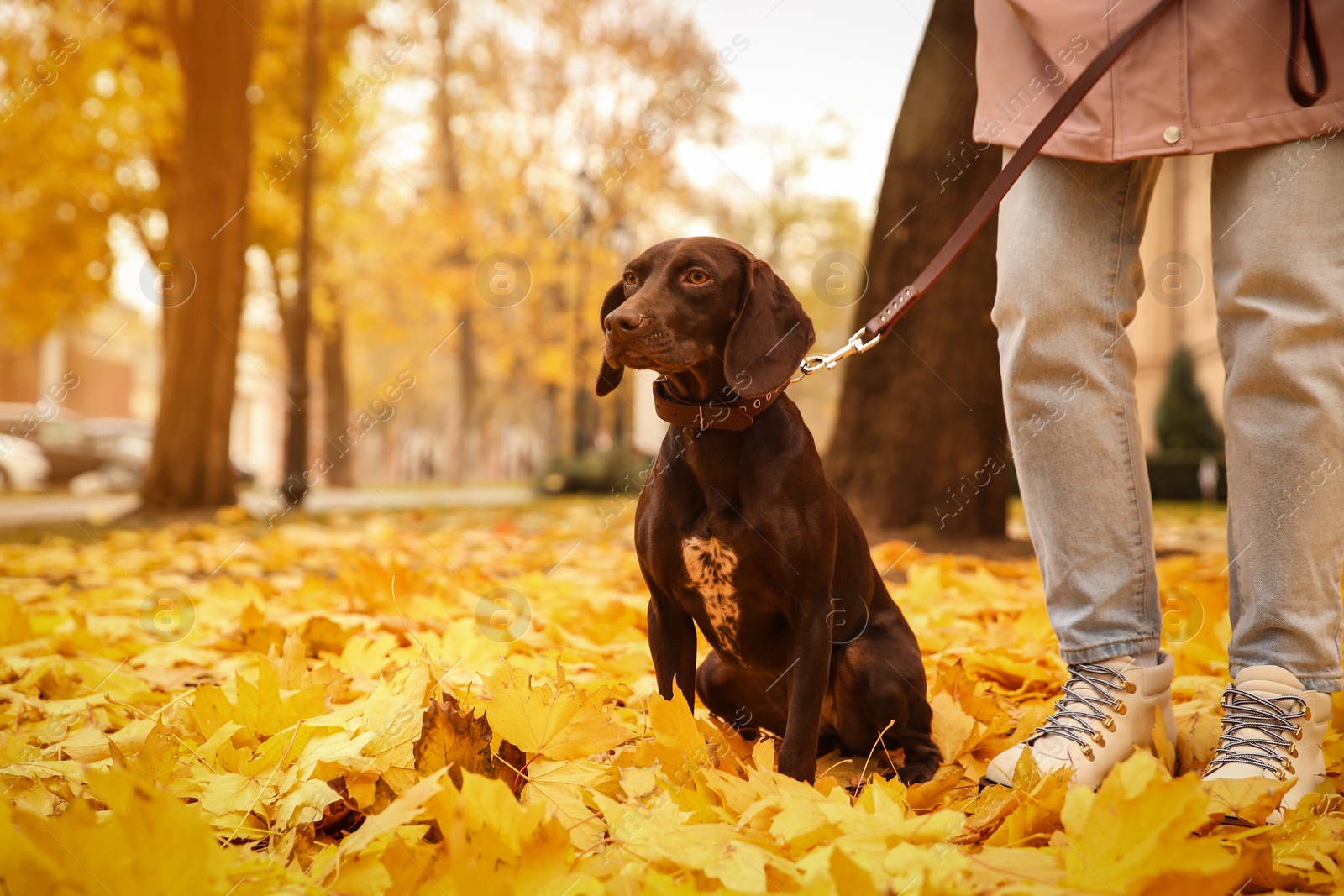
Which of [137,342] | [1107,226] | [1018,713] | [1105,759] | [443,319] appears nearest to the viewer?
[1105,759]

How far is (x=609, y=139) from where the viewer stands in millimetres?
18000

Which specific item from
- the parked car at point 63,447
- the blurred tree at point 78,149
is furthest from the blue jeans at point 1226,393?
the parked car at point 63,447

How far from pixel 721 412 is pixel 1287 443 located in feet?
3.65

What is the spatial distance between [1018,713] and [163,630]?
2.70m

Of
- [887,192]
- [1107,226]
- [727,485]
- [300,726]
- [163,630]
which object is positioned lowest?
[163,630]

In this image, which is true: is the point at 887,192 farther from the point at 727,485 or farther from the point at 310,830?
the point at 310,830

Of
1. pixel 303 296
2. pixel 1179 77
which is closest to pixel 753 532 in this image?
pixel 1179 77

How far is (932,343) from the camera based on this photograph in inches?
213

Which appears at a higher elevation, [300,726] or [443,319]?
[443,319]

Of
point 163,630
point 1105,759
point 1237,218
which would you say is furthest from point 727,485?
point 163,630

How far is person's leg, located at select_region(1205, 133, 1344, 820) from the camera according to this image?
5.74ft

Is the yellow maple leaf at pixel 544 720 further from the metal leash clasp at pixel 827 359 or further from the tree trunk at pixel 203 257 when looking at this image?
the tree trunk at pixel 203 257

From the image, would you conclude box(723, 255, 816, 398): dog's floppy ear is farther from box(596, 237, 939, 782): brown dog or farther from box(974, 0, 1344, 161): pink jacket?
box(974, 0, 1344, 161): pink jacket

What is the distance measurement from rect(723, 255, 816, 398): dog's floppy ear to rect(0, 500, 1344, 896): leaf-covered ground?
694 millimetres
